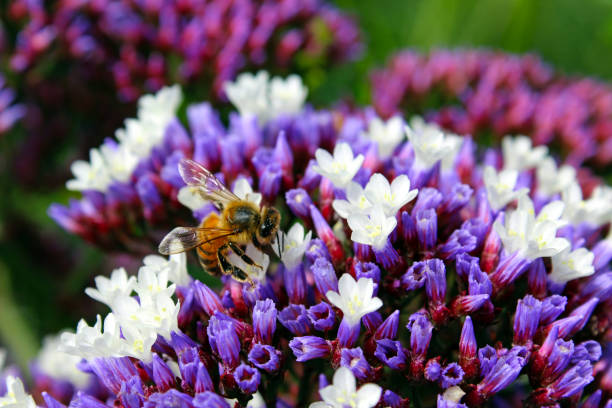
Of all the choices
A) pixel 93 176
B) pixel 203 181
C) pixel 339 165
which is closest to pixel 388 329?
pixel 339 165

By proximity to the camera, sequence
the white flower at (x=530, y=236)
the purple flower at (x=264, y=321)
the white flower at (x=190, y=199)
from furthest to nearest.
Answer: the white flower at (x=190, y=199), the white flower at (x=530, y=236), the purple flower at (x=264, y=321)

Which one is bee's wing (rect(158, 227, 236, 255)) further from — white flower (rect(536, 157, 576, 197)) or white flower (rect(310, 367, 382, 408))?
white flower (rect(536, 157, 576, 197))

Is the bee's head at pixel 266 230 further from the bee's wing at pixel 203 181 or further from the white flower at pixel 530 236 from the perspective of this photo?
the white flower at pixel 530 236

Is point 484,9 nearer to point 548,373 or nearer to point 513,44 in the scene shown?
point 513,44

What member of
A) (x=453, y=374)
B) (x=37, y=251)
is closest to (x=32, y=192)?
(x=37, y=251)

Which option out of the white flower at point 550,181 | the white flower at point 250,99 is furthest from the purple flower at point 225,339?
the white flower at point 550,181

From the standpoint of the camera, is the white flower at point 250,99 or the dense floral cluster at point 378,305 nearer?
the dense floral cluster at point 378,305
